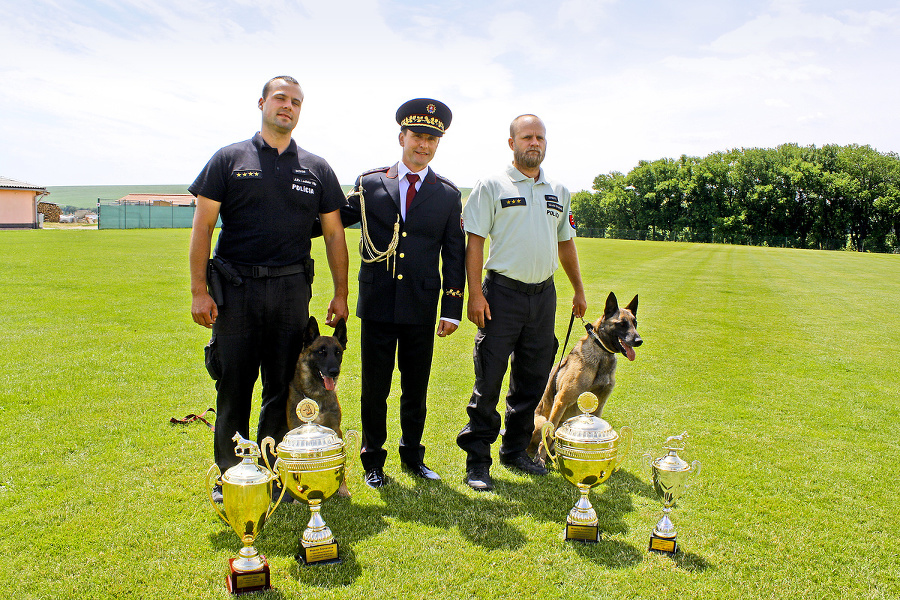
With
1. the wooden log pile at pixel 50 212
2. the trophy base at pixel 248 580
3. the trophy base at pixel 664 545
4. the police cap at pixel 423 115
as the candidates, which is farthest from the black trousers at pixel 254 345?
the wooden log pile at pixel 50 212

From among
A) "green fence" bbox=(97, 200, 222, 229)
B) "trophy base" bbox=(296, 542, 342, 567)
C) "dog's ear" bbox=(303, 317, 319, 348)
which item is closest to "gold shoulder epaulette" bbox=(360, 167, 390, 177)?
"dog's ear" bbox=(303, 317, 319, 348)

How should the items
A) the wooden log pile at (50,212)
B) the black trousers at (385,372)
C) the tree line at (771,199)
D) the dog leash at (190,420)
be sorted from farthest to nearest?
the tree line at (771,199), the wooden log pile at (50,212), the dog leash at (190,420), the black trousers at (385,372)

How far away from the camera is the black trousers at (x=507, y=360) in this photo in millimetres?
3947

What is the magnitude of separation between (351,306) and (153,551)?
8.53 metres

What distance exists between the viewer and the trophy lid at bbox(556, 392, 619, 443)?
314 centimetres

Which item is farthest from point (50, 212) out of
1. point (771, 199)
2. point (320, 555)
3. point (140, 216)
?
point (771, 199)

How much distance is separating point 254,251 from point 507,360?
185 centimetres

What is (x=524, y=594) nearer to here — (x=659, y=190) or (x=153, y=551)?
(x=153, y=551)

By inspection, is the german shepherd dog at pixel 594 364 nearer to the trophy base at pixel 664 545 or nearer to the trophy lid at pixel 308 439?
the trophy base at pixel 664 545

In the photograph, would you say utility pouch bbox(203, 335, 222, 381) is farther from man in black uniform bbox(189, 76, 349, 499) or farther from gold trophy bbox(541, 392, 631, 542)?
gold trophy bbox(541, 392, 631, 542)

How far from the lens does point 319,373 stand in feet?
12.0

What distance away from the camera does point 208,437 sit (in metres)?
4.61

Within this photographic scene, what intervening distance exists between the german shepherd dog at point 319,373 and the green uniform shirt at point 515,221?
116 cm

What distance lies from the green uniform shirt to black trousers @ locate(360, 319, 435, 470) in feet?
2.34
